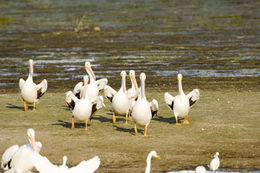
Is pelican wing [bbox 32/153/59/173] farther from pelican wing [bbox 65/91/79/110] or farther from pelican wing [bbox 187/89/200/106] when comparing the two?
pelican wing [bbox 187/89/200/106]

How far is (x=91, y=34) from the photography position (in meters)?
34.4

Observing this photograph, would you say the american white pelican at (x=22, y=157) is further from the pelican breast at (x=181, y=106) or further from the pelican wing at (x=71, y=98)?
the pelican breast at (x=181, y=106)

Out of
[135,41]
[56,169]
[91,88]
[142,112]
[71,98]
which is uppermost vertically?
[135,41]

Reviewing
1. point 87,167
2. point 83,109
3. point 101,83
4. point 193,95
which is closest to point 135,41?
point 101,83

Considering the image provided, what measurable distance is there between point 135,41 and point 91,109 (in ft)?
58.2

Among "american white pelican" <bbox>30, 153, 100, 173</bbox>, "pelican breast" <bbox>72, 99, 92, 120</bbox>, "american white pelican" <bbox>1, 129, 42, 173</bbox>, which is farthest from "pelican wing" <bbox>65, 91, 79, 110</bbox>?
"american white pelican" <bbox>30, 153, 100, 173</bbox>

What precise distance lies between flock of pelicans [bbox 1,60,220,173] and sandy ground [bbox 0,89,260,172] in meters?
0.38

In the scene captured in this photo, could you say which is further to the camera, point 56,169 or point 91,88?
point 91,88

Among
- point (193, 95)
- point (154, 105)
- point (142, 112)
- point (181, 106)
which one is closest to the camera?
point (142, 112)

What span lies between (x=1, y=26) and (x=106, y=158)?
100.0ft

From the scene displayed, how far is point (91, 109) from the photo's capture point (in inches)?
513

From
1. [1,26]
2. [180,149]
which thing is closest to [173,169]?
[180,149]

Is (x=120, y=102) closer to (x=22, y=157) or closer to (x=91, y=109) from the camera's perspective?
(x=91, y=109)

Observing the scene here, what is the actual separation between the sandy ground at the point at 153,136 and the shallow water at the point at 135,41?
3855 millimetres
